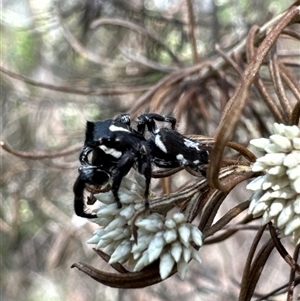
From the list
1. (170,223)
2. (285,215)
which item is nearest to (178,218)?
(170,223)

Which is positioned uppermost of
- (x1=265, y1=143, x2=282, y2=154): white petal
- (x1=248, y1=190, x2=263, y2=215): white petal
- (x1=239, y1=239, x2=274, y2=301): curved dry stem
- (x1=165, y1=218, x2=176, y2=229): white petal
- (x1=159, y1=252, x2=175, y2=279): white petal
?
(x1=265, y1=143, x2=282, y2=154): white petal

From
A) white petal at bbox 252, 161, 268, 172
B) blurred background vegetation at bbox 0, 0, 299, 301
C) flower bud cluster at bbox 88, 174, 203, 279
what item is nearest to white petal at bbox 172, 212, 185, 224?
flower bud cluster at bbox 88, 174, 203, 279

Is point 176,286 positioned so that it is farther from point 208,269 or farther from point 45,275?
point 45,275

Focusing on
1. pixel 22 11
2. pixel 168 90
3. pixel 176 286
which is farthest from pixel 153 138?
pixel 22 11

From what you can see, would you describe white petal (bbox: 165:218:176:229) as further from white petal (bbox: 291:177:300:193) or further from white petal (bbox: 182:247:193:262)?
white petal (bbox: 291:177:300:193)

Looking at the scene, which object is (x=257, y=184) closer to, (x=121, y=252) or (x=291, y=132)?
(x=291, y=132)

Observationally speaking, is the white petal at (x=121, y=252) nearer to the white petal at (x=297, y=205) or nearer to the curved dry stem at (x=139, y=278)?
the curved dry stem at (x=139, y=278)
